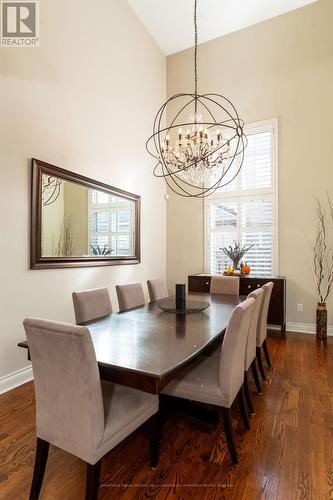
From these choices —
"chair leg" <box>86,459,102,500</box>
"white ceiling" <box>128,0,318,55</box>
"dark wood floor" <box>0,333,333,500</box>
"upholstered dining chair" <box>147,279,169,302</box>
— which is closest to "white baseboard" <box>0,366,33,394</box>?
"dark wood floor" <box>0,333,333,500</box>

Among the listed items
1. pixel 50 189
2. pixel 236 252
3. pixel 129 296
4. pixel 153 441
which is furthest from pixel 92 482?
pixel 236 252

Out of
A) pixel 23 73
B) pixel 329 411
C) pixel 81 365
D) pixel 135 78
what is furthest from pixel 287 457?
pixel 135 78

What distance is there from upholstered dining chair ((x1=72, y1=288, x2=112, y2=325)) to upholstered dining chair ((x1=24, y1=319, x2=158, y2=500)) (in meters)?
0.91

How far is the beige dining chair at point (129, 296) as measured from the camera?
2980 mm

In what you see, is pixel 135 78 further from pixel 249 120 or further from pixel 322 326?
pixel 322 326

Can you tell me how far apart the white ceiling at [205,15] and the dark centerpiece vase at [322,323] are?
192 inches

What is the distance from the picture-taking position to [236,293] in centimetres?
366

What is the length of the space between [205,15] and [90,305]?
17.1 feet

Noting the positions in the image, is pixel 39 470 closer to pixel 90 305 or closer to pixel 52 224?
pixel 90 305

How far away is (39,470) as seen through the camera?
4.74 ft

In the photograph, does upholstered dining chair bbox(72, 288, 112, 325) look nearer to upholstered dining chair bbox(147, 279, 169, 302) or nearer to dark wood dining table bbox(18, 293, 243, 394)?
dark wood dining table bbox(18, 293, 243, 394)

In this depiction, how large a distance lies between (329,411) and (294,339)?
197cm

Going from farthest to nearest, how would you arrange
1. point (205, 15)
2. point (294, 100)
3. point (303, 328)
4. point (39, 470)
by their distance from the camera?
point (205, 15) < point (294, 100) < point (303, 328) < point (39, 470)

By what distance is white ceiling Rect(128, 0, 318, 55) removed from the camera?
15.1 ft
